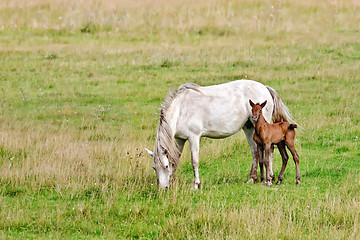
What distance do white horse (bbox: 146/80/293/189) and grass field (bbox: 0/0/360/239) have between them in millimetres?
480

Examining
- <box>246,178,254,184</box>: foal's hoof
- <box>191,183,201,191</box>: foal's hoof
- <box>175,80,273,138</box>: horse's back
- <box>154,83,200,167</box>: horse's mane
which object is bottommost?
<box>246,178,254,184</box>: foal's hoof

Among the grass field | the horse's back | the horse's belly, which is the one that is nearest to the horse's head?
the grass field

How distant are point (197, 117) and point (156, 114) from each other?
613cm

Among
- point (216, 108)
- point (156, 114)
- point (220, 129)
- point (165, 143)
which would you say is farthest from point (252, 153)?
point (156, 114)

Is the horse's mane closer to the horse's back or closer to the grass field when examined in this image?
the horse's back

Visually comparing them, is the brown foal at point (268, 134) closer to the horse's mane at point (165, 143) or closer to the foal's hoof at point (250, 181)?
the foal's hoof at point (250, 181)

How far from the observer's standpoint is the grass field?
7.44 m

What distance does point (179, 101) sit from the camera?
9102 millimetres

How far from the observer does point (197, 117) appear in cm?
905

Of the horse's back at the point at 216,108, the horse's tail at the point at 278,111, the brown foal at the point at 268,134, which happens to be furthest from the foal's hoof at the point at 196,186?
the horse's tail at the point at 278,111

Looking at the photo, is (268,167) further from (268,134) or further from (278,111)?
(278,111)

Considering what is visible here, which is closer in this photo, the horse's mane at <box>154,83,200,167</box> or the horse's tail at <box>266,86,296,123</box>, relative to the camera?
the horse's mane at <box>154,83,200,167</box>

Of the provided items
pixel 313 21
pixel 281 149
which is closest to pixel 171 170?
pixel 281 149

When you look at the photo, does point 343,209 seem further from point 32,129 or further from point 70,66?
point 70,66
